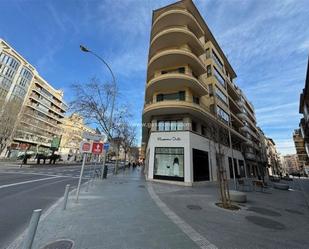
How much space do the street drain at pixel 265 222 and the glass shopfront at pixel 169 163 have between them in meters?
10.1

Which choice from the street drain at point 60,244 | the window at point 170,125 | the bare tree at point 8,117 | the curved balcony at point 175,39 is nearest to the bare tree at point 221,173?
the window at point 170,125

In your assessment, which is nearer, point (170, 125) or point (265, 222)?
point (265, 222)

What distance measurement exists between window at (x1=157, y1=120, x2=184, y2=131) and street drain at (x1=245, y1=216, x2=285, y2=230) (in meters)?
11.9

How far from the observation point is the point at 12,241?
13.3ft

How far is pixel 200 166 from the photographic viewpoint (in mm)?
18844

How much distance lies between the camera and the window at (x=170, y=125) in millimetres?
18750

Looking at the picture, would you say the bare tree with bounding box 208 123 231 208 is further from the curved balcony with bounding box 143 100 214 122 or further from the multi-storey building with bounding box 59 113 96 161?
the multi-storey building with bounding box 59 113 96 161

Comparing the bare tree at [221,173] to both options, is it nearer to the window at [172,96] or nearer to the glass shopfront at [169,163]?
the glass shopfront at [169,163]

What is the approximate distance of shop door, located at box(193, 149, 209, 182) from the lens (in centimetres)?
1786

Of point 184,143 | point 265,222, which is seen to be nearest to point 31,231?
point 265,222

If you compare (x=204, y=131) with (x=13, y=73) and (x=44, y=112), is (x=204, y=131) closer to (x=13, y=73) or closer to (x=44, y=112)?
(x=13, y=73)

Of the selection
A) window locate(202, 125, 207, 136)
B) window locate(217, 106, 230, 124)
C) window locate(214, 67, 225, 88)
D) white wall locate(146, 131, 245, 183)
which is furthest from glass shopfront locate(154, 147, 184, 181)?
window locate(214, 67, 225, 88)

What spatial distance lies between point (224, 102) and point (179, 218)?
24.7 metres

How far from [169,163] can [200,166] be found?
371 cm
